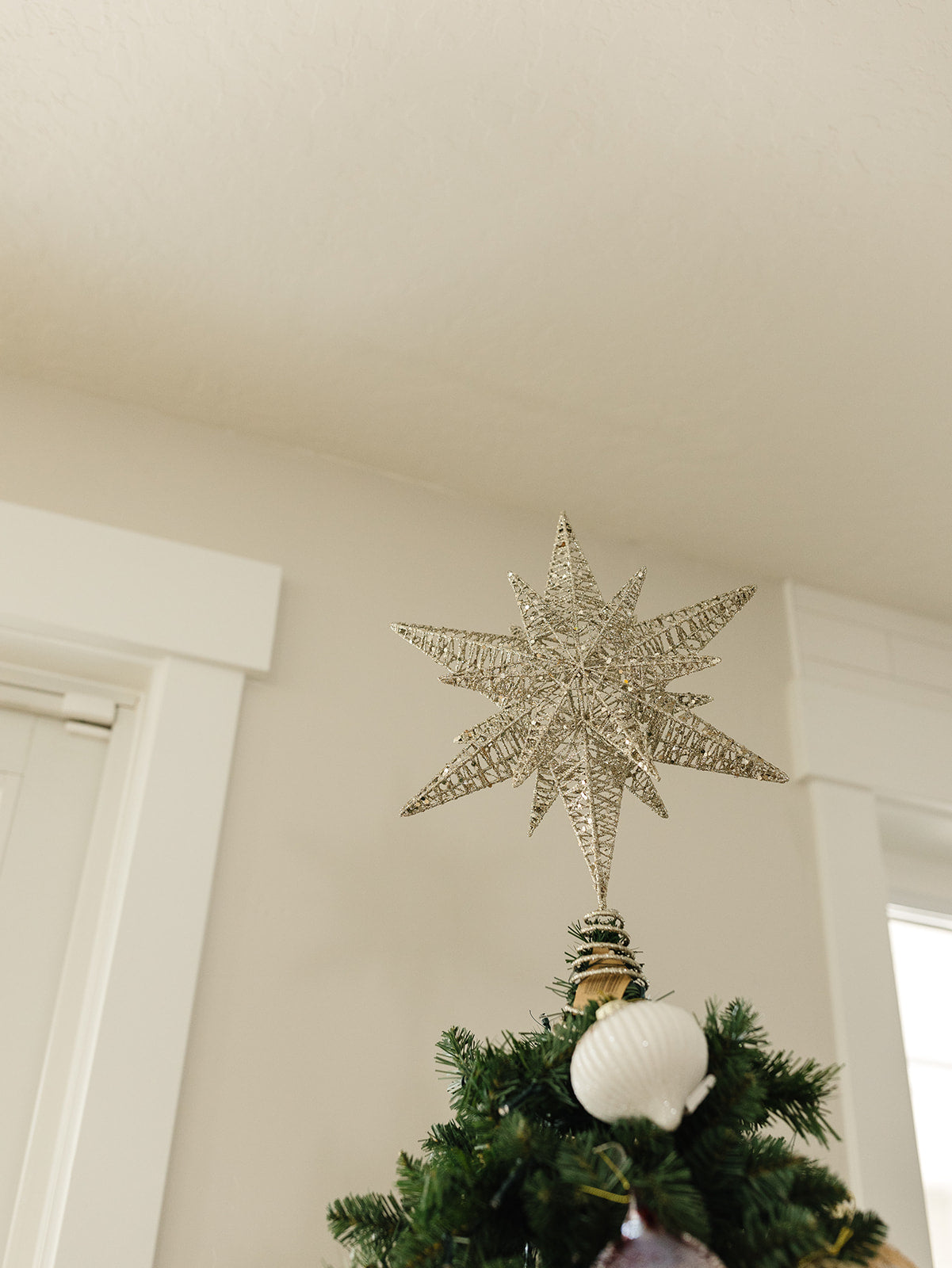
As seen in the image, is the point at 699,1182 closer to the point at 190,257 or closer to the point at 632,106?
the point at 632,106

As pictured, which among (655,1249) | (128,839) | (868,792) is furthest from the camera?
(868,792)

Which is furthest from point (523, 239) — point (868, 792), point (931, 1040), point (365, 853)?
point (931, 1040)

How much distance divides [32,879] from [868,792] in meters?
1.13

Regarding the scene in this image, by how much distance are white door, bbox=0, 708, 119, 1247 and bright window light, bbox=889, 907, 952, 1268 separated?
A: 3.57ft

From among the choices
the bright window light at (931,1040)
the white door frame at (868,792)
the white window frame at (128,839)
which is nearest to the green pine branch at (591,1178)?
the white window frame at (128,839)

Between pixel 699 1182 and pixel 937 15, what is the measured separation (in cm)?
106

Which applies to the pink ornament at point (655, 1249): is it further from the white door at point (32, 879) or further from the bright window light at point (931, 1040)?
the bright window light at point (931, 1040)

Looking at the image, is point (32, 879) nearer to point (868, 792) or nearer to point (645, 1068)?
point (645, 1068)

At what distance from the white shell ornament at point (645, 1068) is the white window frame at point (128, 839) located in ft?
1.84

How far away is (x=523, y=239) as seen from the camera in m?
1.31

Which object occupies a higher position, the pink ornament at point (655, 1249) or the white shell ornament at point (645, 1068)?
the white shell ornament at point (645, 1068)

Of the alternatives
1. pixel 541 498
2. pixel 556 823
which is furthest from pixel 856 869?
pixel 541 498

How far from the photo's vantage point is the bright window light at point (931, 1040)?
61.7 inches

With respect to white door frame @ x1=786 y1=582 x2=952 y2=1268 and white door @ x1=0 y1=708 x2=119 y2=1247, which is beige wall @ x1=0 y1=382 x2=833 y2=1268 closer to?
white door frame @ x1=786 y1=582 x2=952 y2=1268
